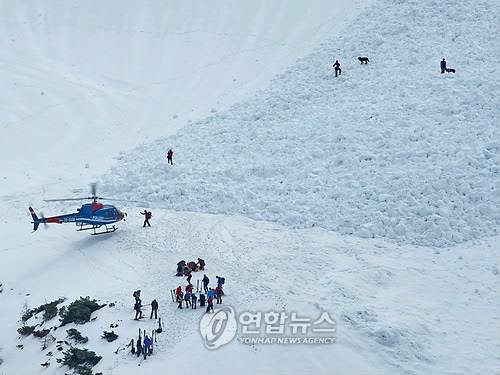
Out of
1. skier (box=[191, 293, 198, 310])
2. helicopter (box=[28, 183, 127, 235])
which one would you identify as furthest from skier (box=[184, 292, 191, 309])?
helicopter (box=[28, 183, 127, 235])

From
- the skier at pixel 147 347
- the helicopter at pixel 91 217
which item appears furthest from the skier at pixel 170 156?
the skier at pixel 147 347

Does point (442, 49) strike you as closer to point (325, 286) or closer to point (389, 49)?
point (389, 49)

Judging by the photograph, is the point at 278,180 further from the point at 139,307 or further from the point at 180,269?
the point at 139,307

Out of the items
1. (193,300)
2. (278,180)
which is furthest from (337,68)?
(193,300)

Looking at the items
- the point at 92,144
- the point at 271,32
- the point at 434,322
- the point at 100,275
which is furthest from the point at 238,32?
the point at 434,322
